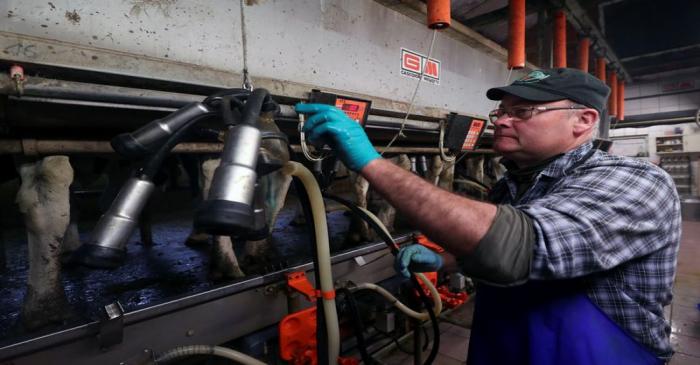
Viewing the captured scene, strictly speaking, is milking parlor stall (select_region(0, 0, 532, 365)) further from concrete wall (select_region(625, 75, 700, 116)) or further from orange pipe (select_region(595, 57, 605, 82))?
concrete wall (select_region(625, 75, 700, 116))

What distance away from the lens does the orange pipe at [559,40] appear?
3.24 meters

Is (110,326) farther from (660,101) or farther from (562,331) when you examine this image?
(660,101)

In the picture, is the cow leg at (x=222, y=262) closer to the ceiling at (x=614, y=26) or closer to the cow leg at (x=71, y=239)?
the cow leg at (x=71, y=239)

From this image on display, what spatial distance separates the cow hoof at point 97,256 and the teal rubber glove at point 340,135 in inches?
18.9

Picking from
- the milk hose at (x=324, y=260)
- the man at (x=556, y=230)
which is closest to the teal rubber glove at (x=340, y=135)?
the man at (x=556, y=230)

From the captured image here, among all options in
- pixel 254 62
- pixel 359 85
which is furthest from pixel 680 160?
pixel 254 62

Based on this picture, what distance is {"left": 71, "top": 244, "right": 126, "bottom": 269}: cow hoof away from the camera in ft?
1.82

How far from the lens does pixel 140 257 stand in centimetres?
212

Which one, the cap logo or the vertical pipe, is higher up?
the vertical pipe

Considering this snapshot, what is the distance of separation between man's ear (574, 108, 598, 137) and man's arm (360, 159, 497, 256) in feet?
1.69

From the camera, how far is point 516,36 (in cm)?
242

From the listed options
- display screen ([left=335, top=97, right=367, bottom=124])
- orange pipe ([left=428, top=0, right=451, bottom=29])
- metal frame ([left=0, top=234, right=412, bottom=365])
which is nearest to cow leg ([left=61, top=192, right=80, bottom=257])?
metal frame ([left=0, top=234, right=412, bottom=365])

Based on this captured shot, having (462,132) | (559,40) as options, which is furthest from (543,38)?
(462,132)

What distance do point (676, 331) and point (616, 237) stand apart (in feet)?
9.78
